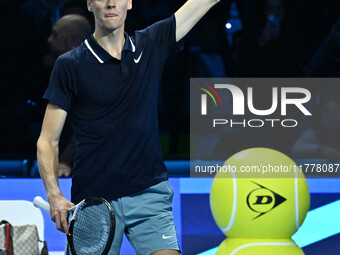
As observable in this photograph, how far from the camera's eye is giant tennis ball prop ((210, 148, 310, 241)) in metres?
4.11

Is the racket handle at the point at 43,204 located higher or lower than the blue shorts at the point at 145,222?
higher

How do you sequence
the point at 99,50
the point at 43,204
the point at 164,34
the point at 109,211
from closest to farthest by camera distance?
the point at 109,211
the point at 43,204
the point at 99,50
the point at 164,34

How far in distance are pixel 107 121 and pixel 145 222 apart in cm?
47

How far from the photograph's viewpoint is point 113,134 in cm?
335

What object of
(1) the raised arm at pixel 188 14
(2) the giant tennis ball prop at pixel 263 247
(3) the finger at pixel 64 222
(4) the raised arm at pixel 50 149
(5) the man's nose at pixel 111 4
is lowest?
(2) the giant tennis ball prop at pixel 263 247

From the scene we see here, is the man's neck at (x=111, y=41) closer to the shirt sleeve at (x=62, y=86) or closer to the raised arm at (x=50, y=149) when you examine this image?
the shirt sleeve at (x=62, y=86)

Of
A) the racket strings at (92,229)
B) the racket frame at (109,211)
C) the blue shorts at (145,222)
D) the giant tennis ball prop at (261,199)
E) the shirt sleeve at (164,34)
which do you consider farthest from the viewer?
the giant tennis ball prop at (261,199)

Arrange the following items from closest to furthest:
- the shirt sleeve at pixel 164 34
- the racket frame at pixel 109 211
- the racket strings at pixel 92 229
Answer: the racket frame at pixel 109 211 < the racket strings at pixel 92 229 < the shirt sleeve at pixel 164 34

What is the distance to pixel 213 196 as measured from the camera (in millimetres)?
4277

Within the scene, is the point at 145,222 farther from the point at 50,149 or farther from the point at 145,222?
the point at 50,149

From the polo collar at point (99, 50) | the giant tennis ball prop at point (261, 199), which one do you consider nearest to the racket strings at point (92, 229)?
the polo collar at point (99, 50)

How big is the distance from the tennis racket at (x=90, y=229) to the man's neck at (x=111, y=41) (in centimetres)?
69

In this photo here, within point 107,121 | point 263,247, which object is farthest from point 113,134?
point 263,247

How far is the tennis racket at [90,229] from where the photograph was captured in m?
3.14
